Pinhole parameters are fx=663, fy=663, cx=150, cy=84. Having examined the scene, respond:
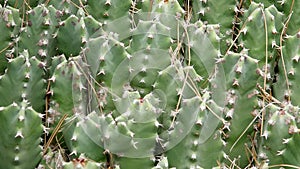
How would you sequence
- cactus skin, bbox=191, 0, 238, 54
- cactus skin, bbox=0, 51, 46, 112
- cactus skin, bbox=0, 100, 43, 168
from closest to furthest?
cactus skin, bbox=0, 100, 43, 168 < cactus skin, bbox=0, 51, 46, 112 < cactus skin, bbox=191, 0, 238, 54

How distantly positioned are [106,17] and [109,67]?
49 cm

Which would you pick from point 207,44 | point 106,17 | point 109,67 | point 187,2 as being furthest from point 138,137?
point 187,2

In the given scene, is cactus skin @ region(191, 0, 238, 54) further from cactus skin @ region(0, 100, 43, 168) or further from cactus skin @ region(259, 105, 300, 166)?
cactus skin @ region(0, 100, 43, 168)

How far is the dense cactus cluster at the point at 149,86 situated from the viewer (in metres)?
2.88

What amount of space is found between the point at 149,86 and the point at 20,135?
2.33 ft

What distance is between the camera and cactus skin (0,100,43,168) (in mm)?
2865

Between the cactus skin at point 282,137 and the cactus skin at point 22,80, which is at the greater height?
the cactus skin at point 22,80

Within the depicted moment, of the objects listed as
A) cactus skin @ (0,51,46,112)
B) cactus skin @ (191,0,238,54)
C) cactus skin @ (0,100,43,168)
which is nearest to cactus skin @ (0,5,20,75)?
cactus skin @ (0,51,46,112)

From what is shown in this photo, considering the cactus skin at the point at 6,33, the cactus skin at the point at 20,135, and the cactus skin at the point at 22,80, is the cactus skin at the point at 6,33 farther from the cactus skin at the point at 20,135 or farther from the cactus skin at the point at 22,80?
the cactus skin at the point at 20,135

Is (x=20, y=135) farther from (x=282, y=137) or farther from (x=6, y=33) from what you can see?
(x=282, y=137)

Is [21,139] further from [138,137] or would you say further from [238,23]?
[238,23]

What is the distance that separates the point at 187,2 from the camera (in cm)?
387

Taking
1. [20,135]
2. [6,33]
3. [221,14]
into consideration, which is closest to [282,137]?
[221,14]

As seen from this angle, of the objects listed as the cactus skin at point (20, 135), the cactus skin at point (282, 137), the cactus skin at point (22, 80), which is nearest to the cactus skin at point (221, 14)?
the cactus skin at point (282, 137)
